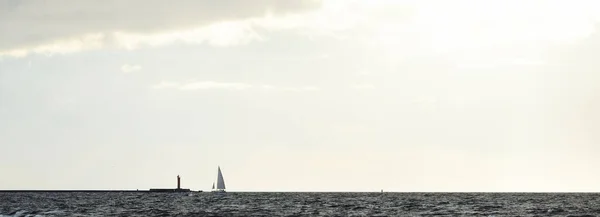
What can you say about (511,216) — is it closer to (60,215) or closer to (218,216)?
(218,216)

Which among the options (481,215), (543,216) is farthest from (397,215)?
(543,216)

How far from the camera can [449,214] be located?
117 metres

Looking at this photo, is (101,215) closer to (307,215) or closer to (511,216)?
(307,215)

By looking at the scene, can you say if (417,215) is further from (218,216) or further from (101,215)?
(101,215)

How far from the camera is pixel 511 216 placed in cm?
11138

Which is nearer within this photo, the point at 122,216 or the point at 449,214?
the point at 122,216

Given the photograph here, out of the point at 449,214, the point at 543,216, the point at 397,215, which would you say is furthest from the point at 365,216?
the point at 543,216

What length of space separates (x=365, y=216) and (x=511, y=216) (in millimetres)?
18317

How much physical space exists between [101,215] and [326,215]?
2894cm

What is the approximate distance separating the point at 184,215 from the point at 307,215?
51.3 feet

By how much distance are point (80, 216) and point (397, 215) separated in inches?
1572

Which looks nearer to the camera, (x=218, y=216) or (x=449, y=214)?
(x=218, y=216)

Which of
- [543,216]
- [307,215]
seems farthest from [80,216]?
[543,216]

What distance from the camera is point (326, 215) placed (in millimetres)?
112375
